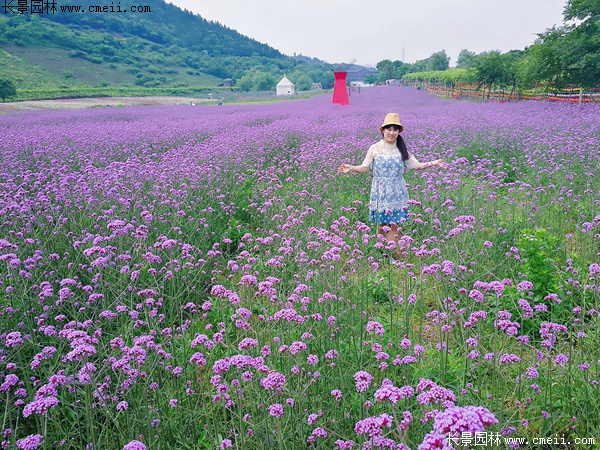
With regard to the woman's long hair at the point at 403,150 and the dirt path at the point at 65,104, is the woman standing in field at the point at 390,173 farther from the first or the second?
the dirt path at the point at 65,104

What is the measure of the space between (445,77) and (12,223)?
153ft

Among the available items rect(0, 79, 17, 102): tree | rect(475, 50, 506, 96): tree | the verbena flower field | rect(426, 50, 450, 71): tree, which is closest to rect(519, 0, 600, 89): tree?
rect(475, 50, 506, 96): tree

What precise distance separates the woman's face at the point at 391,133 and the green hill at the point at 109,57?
77.8 ft

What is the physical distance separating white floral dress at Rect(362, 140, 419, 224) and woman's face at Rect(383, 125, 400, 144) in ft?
0.22

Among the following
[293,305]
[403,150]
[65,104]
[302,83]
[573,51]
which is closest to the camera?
[293,305]

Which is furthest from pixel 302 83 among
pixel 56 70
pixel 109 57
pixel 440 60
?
pixel 56 70

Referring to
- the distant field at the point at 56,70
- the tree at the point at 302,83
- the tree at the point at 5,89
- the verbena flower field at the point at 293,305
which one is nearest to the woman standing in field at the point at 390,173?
the verbena flower field at the point at 293,305

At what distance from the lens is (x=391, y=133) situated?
4.93 meters

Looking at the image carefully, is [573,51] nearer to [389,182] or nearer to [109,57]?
[389,182]

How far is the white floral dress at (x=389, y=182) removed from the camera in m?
5.02

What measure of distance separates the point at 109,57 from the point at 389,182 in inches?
3296

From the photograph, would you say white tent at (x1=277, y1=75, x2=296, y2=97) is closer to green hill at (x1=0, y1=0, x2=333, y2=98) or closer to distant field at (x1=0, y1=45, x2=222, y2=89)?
green hill at (x1=0, y1=0, x2=333, y2=98)

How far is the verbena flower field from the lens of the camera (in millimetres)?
2006

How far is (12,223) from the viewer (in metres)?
4.07
